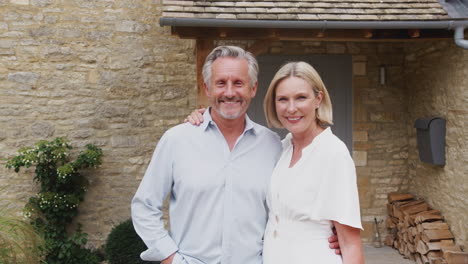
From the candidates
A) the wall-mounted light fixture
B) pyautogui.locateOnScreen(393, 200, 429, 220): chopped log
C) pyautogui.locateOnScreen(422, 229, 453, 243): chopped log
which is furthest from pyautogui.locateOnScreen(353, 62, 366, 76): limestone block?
pyautogui.locateOnScreen(422, 229, 453, 243): chopped log

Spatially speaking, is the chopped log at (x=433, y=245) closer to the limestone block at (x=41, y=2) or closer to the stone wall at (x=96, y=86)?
the stone wall at (x=96, y=86)

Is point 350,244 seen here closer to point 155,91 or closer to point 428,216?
point 428,216

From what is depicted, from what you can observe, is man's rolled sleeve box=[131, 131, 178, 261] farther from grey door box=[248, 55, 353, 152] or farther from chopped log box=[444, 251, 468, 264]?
grey door box=[248, 55, 353, 152]

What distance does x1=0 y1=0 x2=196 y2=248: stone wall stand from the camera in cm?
551

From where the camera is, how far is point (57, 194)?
5363 millimetres

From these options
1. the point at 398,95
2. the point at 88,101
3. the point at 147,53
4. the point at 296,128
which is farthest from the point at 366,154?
the point at 296,128

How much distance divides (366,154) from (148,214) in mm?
4787

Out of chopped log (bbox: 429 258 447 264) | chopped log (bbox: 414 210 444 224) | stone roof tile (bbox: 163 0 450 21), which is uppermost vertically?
stone roof tile (bbox: 163 0 450 21)

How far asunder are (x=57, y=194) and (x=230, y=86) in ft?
13.4

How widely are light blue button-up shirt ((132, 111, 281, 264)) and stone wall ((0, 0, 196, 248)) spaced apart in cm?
376

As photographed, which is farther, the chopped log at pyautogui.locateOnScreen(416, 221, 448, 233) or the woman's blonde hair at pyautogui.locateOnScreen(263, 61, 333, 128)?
the chopped log at pyautogui.locateOnScreen(416, 221, 448, 233)

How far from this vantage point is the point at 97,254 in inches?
224

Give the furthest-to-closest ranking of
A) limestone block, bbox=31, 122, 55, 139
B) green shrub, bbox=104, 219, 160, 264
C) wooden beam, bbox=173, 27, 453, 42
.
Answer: limestone block, bbox=31, 122, 55, 139
green shrub, bbox=104, 219, 160, 264
wooden beam, bbox=173, 27, 453, 42

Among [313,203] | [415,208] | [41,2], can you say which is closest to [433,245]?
[415,208]
